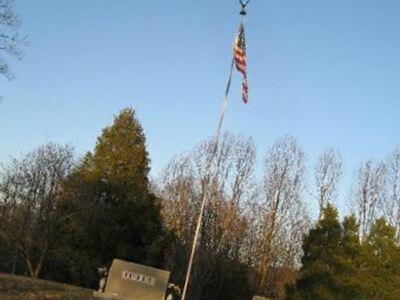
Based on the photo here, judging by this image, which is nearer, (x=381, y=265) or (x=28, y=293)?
(x=28, y=293)

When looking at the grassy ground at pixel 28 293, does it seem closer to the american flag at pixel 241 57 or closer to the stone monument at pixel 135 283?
the stone monument at pixel 135 283

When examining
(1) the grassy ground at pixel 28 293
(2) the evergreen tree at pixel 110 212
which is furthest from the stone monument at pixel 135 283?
(2) the evergreen tree at pixel 110 212

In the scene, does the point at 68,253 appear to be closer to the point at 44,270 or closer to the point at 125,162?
the point at 44,270

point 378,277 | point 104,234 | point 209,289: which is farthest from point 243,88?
point 209,289

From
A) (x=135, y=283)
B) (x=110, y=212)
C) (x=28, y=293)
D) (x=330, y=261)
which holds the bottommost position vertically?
(x=28, y=293)

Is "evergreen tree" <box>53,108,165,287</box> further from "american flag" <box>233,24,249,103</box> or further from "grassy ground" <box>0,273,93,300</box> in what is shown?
"american flag" <box>233,24,249,103</box>

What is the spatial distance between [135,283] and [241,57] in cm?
925

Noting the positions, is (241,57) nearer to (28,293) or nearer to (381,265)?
(28,293)

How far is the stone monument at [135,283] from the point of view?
2381cm

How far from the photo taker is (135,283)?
941 inches

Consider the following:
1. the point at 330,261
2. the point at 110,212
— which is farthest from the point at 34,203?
the point at 330,261

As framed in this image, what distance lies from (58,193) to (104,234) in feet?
20.5

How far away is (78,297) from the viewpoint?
20.4 meters

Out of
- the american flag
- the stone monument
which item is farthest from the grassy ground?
the american flag
